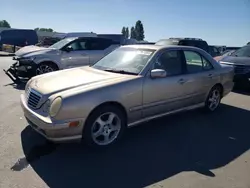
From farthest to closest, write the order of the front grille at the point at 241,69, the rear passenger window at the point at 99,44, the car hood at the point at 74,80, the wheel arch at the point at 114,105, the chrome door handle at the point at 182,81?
the rear passenger window at the point at 99,44
the front grille at the point at 241,69
the chrome door handle at the point at 182,81
the car hood at the point at 74,80
the wheel arch at the point at 114,105

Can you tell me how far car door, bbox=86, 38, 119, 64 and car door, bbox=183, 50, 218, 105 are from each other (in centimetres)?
502

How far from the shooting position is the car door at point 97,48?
10.1 m

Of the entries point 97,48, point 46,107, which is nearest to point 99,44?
point 97,48

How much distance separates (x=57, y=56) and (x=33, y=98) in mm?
5353

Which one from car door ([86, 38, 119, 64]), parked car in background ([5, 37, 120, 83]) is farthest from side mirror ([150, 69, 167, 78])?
car door ([86, 38, 119, 64])

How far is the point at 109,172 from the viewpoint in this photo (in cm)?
344

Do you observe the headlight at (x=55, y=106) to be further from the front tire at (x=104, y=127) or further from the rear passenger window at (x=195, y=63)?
the rear passenger window at (x=195, y=63)

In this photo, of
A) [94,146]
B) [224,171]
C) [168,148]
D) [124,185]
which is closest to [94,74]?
[94,146]

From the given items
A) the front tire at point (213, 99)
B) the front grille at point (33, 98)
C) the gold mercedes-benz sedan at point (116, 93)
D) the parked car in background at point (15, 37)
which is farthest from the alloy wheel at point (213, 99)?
the parked car in background at point (15, 37)

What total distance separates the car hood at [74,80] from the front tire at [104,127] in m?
0.41

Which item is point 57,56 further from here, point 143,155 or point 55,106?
point 143,155

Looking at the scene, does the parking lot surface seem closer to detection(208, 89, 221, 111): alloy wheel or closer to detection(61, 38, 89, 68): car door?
detection(208, 89, 221, 111): alloy wheel

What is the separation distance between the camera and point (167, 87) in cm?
478

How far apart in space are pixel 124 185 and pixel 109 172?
341 millimetres
